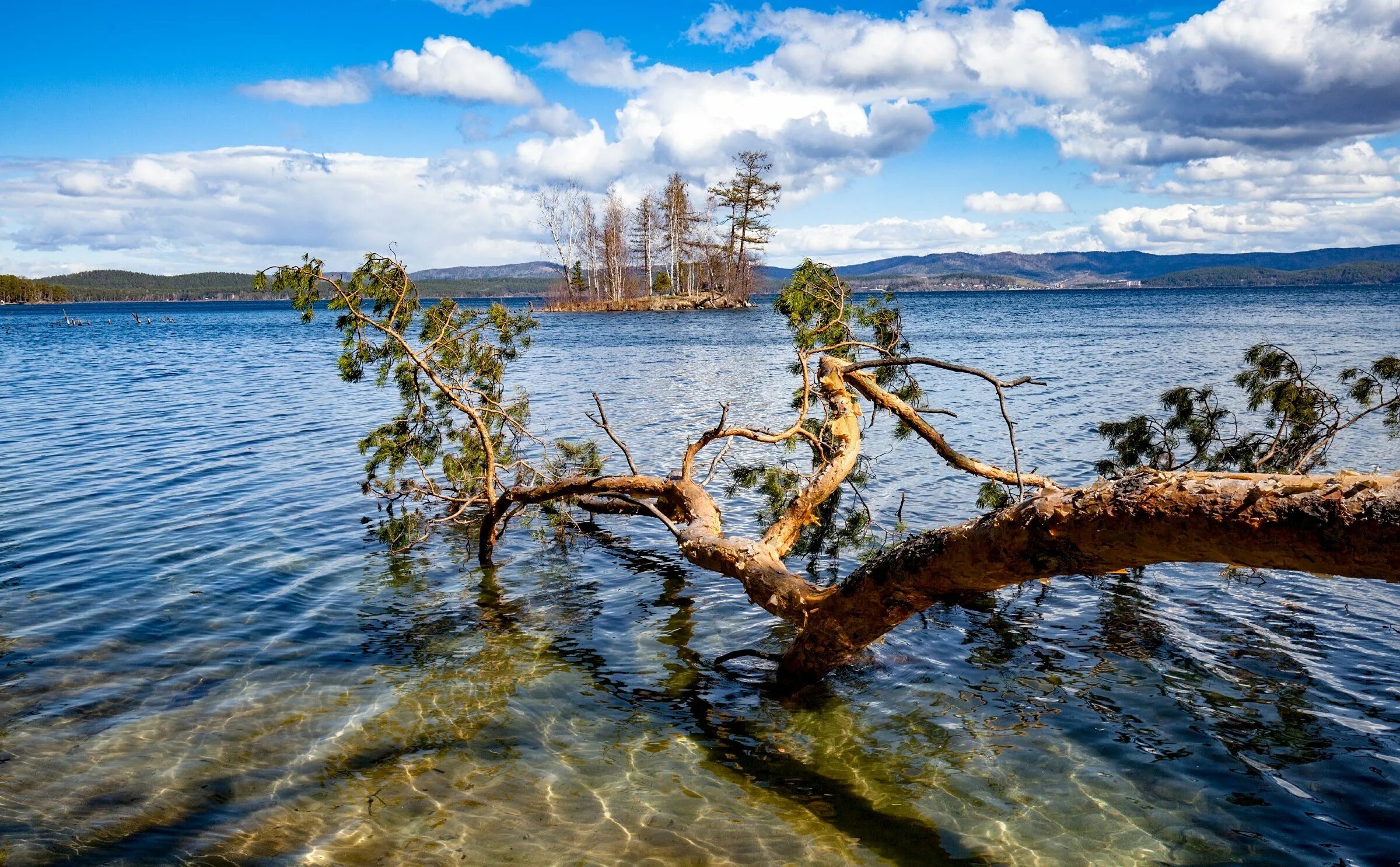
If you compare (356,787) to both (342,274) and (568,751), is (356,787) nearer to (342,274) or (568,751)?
(568,751)

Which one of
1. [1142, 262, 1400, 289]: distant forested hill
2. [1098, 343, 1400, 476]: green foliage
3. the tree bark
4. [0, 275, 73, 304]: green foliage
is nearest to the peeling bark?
the tree bark

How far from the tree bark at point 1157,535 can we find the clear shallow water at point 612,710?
58.5 inches

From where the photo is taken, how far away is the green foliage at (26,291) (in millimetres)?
173375

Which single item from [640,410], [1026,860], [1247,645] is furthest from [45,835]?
[640,410]

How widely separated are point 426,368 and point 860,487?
22.6 feet

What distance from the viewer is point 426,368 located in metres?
9.59

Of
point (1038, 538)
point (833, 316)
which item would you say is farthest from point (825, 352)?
point (1038, 538)

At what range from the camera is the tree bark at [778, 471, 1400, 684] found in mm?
3051

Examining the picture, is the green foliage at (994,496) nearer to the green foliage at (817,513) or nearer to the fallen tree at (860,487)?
the fallen tree at (860,487)

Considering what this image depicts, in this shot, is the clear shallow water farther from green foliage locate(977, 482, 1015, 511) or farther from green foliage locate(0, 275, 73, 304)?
green foliage locate(0, 275, 73, 304)

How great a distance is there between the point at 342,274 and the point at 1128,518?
905cm

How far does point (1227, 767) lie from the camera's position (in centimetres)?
542

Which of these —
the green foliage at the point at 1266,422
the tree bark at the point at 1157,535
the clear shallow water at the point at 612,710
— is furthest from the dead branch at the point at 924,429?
the green foliage at the point at 1266,422

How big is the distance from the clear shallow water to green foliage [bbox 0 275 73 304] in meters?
210
